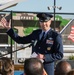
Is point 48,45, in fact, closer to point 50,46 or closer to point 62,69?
point 50,46

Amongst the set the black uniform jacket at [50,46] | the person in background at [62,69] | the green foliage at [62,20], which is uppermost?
the person in background at [62,69]

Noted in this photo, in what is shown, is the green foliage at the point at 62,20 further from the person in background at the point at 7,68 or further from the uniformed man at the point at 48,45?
the person in background at the point at 7,68

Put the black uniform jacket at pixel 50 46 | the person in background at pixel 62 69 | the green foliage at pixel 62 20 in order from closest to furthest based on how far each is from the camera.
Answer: the person in background at pixel 62 69 → the black uniform jacket at pixel 50 46 → the green foliage at pixel 62 20

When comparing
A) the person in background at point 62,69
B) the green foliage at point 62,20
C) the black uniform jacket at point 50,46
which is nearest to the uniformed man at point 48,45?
the black uniform jacket at point 50,46

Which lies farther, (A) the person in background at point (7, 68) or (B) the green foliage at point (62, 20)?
(B) the green foliage at point (62, 20)

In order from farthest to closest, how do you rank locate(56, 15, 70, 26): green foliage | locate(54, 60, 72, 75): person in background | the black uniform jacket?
locate(56, 15, 70, 26): green foliage, the black uniform jacket, locate(54, 60, 72, 75): person in background

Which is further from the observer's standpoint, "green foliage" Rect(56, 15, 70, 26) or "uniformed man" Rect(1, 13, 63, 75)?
"green foliage" Rect(56, 15, 70, 26)

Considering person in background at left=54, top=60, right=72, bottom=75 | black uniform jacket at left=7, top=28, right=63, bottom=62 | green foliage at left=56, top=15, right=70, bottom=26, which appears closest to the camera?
person in background at left=54, top=60, right=72, bottom=75

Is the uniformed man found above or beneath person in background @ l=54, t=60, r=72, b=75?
beneath

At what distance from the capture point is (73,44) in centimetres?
966

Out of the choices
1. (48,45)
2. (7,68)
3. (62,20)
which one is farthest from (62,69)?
(62,20)

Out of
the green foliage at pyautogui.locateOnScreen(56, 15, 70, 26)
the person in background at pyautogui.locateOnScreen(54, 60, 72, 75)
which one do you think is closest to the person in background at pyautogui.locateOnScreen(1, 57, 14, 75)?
the person in background at pyautogui.locateOnScreen(54, 60, 72, 75)

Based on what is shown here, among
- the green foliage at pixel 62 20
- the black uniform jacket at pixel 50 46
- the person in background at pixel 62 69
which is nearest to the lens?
the person in background at pixel 62 69

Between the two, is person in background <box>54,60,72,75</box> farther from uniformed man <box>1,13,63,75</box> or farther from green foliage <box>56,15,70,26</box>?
green foliage <box>56,15,70,26</box>
